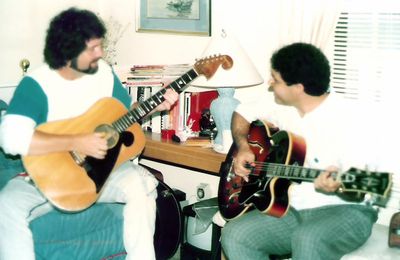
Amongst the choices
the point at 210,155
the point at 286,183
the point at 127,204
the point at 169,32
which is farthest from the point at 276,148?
the point at 169,32

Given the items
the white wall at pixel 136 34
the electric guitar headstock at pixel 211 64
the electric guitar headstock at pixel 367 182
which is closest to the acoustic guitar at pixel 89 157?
the electric guitar headstock at pixel 211 64

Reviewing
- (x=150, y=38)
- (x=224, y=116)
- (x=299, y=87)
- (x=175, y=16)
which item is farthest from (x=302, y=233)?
(x=150, y=38)

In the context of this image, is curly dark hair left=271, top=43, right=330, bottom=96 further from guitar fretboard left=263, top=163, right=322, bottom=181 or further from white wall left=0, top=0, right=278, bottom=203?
white wall left=0, top=0, right=278, bottom=203

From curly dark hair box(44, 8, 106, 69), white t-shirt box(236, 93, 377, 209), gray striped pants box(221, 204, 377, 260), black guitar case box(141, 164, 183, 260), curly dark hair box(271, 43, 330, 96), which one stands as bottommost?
black guitar case box(141, 164, 183, 260)

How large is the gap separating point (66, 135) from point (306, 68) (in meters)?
1.09

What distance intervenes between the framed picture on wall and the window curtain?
0.58 metres

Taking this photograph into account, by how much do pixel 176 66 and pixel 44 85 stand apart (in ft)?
3.35

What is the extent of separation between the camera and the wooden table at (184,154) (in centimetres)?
272

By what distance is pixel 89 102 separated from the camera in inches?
95.6

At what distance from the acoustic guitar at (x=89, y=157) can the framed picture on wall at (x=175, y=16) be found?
723 millimetres

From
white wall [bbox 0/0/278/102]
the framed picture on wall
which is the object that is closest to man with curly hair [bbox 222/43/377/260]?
white wall [bbox 0/0/278/102]

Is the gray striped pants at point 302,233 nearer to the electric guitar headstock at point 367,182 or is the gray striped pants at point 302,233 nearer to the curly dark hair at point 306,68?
the electric guitar headstock at point 367,182

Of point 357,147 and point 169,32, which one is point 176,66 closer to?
point 169,32

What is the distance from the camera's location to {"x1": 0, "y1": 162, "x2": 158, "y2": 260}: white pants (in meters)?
2.21
